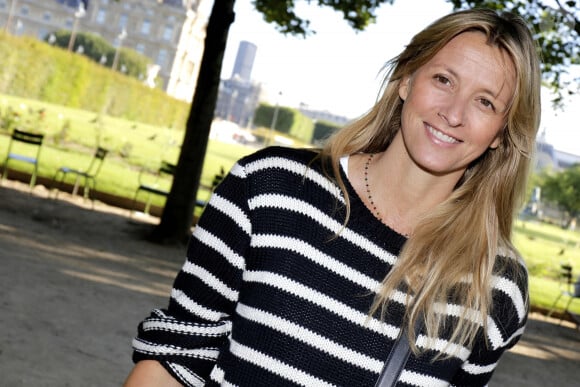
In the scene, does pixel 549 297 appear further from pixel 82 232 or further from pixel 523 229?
pixel 82 232

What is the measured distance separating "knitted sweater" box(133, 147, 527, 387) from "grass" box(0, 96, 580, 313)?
14862 mm

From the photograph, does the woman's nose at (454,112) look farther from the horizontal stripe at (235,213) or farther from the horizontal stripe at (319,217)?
the horizontal stripe at (235,213)

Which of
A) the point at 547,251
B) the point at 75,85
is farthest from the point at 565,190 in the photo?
the point at 75,85

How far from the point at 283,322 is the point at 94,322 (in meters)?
5.43

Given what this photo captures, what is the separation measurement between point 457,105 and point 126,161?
1992 cm

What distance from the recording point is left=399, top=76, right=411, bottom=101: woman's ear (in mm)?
2184

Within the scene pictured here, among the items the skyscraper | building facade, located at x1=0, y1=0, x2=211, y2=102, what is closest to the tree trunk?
the skyscraper

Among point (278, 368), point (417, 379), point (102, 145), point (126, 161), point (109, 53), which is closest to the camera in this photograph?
point (278, 368)

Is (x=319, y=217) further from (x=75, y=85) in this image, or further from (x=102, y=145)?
(x=75, y=85)

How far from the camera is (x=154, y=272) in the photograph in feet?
33.6

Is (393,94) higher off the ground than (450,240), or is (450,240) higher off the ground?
(393,94)

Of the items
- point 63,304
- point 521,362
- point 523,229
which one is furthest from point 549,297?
point 63,304

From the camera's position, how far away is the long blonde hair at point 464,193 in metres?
1.96

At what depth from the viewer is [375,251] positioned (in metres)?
1.98
